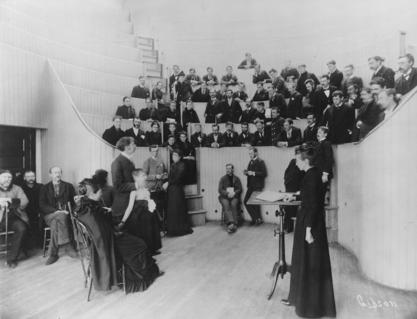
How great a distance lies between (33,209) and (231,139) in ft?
10.8

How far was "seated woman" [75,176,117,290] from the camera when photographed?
2.96 metres

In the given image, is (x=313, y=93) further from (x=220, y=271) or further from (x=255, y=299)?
(x=255, y=299)

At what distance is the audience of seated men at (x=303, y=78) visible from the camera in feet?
22.0

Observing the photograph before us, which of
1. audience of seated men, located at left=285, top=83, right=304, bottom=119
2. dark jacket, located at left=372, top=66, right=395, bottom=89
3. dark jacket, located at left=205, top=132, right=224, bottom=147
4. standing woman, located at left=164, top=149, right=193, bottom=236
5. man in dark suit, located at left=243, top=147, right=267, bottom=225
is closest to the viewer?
dark jacket, located at left=372, top=66, right=395, bottom=89

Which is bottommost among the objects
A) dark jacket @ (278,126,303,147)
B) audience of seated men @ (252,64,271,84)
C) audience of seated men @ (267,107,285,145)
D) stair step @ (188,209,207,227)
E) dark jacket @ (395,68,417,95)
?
stair step @ (188,209,207,227)

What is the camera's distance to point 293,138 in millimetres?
5668

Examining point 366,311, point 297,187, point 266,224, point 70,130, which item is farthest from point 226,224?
point 366,311

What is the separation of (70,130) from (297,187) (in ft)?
Result: 10.7

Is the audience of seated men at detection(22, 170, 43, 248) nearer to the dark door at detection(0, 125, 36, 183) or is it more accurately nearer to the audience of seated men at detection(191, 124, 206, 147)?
the dark door at detection(0, 125, 36, 183)

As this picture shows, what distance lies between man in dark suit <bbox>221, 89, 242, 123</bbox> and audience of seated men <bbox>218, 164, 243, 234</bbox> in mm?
1533

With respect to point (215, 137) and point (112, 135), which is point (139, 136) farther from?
point (215, 137)

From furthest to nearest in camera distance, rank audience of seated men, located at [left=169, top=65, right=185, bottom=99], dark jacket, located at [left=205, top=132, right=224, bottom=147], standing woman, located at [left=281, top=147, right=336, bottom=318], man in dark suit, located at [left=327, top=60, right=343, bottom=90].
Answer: audience of seated men, located at [left=169, top=65, right=185, bottom=99] → dark jacket, located at [left=205, top=132, right=224, bottom=147] → man in dark suit, located at [left=327, top=60, right=343, bottom=90] → standing woman, located at [left=281, top=147, right=336, bottom=318]

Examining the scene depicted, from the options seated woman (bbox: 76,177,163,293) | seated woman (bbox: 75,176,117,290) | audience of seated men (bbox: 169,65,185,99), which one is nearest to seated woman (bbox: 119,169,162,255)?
seated woman (bbox: 76,177,163,293)
